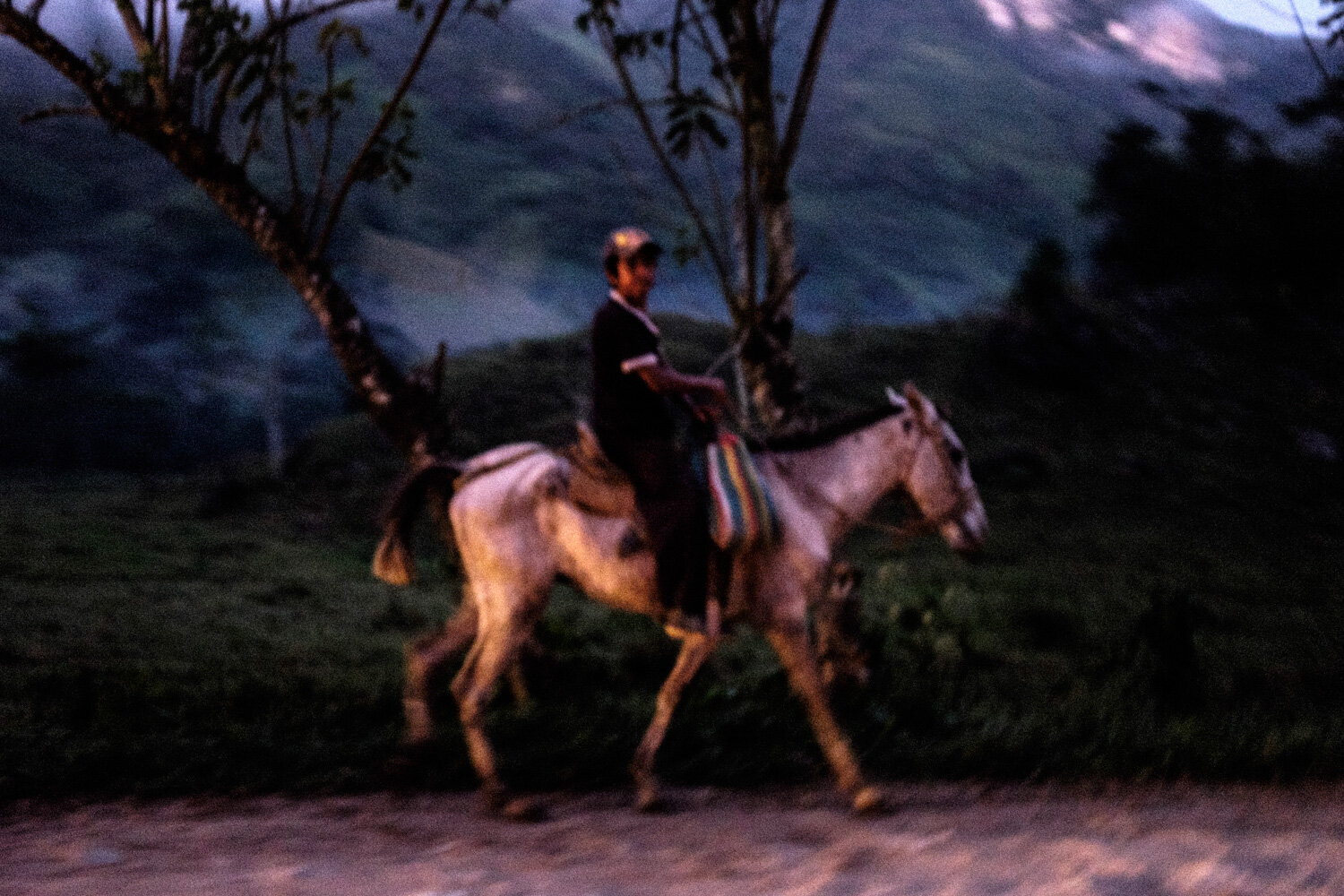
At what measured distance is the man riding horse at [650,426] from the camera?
18.2ft

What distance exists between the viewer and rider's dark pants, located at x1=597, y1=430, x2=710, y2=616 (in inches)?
218

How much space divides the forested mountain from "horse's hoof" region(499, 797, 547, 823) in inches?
197

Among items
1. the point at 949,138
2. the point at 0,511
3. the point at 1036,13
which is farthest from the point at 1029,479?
the point at 949,138

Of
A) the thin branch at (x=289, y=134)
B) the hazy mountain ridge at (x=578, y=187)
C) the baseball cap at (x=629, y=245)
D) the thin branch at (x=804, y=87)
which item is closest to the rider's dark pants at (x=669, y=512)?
the baseball cap at (x=629, y=245)

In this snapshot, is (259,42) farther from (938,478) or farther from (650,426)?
(938,478)

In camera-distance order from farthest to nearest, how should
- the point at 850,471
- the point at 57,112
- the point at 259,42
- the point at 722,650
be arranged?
the point at 722,650 → the point at 57,112 → the point at 259,42 → the point at 850,471

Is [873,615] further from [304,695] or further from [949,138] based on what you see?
[949,138]

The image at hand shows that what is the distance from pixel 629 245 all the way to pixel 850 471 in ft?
5.56

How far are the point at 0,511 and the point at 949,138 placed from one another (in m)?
101

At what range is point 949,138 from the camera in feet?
360

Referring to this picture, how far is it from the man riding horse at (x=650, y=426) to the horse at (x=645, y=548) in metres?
0.14

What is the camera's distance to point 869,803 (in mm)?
5551

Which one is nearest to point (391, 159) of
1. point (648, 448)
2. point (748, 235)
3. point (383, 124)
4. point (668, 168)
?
point (383, 124)

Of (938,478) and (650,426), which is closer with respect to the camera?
(650,426)
